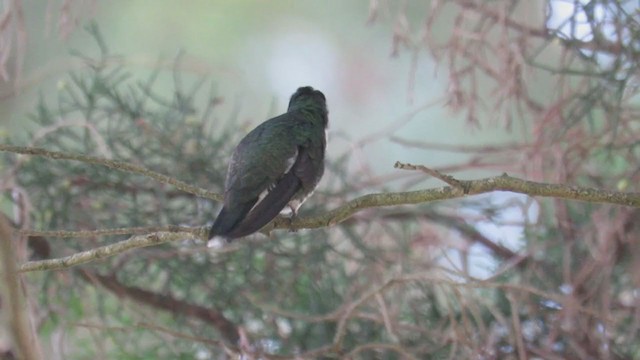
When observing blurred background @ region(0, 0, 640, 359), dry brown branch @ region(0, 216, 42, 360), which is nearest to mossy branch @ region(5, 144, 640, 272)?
blurred background @ region(0, 0, 640, 359)

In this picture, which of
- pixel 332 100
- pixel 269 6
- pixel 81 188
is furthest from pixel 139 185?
pixel 269 6

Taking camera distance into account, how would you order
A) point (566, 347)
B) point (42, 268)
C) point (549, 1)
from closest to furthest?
1. point (42, 268)
2. point (549, 1)
3. point (566, 347)

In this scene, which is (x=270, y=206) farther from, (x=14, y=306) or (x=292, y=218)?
(x=14, y=306)

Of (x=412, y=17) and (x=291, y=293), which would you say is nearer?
(x=291, y=293)

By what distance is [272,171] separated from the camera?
3.31 meters

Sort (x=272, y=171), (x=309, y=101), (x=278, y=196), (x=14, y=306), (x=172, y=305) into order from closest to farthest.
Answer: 1. (x=14, y=306)
2. (x=278, y=196)
3. (x=272, y=171)
4. (x=309, y=101)
5. (x=172, y=305)

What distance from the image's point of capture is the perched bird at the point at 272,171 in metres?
2.93

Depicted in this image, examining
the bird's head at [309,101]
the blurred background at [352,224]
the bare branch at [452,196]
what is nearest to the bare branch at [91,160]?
the bare branch at [452,196]

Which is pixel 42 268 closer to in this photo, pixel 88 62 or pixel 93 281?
pixel 93 281

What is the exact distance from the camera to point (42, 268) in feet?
8.47

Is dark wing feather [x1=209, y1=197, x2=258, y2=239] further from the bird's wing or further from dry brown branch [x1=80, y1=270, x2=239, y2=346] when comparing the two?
dry brown branch [x1=80, y1=270, x2=239, y2=346]

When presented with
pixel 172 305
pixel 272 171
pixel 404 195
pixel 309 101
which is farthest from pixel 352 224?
pixel 404 195

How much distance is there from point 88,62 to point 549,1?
6.31ft

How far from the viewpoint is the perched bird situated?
293cm
